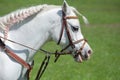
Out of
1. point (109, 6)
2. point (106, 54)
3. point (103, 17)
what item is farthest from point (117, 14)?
point (106, 54)

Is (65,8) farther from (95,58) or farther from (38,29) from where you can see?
(95,58)

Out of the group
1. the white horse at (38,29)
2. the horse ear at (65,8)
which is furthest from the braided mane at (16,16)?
the horse ear at (65,8)

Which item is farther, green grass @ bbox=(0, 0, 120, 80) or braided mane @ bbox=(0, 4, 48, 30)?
green grass @ bbox=(0, 0, 120, 80)

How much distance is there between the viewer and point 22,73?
768cm

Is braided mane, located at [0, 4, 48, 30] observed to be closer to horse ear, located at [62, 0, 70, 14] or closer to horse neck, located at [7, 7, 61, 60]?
horse neck, located at [7, 7, 61, 60]

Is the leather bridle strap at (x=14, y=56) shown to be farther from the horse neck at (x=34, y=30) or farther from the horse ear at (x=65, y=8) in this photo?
the horse ear at (x=65, y=8)

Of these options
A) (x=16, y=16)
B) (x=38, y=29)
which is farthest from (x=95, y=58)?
(x=16, y=16)

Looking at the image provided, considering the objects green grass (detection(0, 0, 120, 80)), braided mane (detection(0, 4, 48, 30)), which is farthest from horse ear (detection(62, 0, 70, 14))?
green grass (detection(0, 0, 120, 80))

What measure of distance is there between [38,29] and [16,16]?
0.45 meters

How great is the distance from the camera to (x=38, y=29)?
25.6ft

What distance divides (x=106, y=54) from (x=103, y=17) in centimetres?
2044

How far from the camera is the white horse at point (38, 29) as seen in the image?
7645 mm

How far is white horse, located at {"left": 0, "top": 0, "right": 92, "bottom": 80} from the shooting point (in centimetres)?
764

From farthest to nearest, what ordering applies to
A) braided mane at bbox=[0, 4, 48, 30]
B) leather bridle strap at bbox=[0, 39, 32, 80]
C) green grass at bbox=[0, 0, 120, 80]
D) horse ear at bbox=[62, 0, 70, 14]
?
green grass at bbox=[0, 0, 120, 80] < horse ear at bbox=[62, 0, 70, 14] < braided mane at bbox=[0, 4, 48, 30] < leather bridle strap at bbox=[0, 39, 32, 80]
